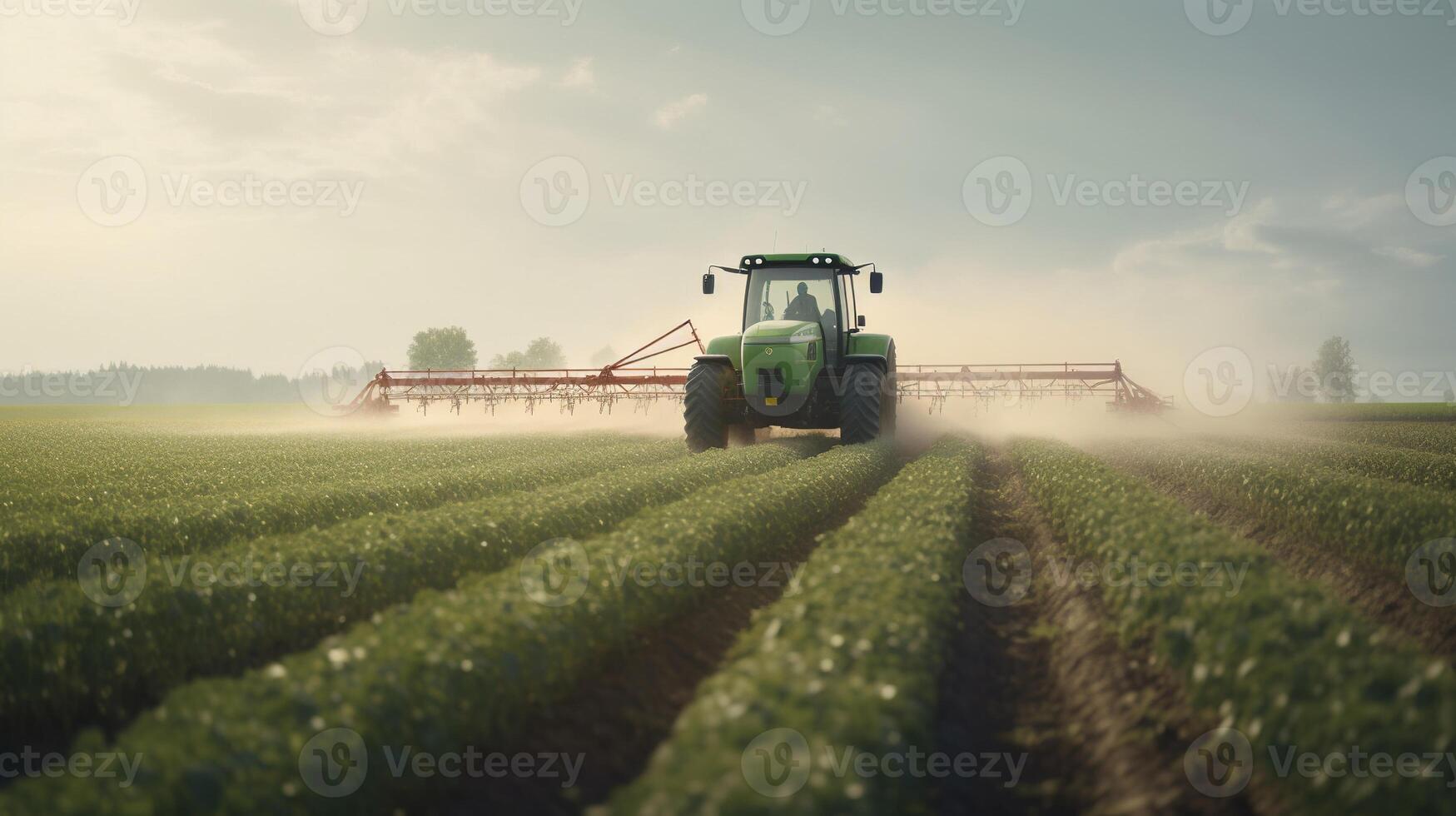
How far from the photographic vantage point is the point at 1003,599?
28.5 feet

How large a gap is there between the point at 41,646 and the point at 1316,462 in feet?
75.8

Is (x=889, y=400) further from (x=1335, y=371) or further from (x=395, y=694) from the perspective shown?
(x=1335, y=371)

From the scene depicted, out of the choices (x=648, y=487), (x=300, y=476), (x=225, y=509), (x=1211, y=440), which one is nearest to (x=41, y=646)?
(x=225, y=509)

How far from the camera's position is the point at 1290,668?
191 inches

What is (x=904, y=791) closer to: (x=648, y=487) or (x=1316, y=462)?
(x=648, y=487)

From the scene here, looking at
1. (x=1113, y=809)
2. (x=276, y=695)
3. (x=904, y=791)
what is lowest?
(x=1113, y=809)

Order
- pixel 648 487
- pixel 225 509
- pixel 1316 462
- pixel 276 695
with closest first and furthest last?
pixel 276 695 < pixel 225 509 < pixel 648 487 < pixel 1316 462

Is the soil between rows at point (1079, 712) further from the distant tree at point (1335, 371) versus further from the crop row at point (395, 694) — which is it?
the distant tree at point (1335, 371)

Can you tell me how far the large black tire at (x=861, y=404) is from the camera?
1795 cm

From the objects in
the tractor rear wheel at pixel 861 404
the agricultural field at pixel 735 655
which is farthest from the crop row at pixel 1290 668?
the tractor rear wheel at pixel 861 404

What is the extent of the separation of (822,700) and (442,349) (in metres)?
94.9

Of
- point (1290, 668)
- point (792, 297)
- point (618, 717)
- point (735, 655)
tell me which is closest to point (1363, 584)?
point (1290, 668)

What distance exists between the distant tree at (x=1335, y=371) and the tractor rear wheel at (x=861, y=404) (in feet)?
421

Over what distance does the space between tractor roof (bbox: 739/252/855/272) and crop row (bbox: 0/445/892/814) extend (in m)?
11.2
